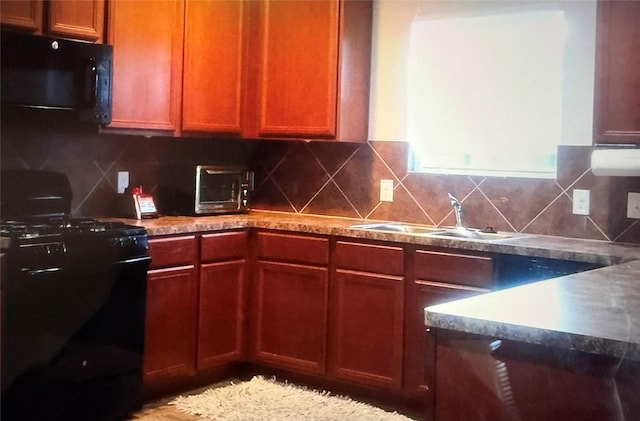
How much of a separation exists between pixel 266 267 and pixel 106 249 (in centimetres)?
105

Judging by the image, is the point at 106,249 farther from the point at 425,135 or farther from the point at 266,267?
the point at 425,135

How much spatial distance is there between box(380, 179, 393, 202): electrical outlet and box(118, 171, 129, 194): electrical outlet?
55.1 inches

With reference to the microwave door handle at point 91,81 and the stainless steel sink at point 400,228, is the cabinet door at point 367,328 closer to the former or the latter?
the stainless steel sink at point 400,228

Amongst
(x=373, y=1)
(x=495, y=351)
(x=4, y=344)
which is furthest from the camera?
(x=373, y=1)

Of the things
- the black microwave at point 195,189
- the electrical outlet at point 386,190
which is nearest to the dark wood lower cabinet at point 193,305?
the black microwave at point 195,189

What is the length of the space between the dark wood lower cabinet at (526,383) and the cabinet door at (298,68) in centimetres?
262

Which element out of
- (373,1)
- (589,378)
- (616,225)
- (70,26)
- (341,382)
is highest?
(373,1)

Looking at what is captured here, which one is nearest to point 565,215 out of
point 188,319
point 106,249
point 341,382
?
point 341,382

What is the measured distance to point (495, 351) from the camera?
64.8 inches

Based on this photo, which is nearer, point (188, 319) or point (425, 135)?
point (188, 319)

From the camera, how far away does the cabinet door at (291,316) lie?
13.1 ft

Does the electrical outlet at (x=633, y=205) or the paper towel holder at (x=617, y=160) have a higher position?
the paper towel holder at (x=617, y=160)

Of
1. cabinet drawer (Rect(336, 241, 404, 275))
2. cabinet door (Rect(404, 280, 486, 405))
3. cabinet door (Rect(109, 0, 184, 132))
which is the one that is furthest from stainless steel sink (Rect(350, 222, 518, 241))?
cabinet door (Rect(109, 0, 184, 132))

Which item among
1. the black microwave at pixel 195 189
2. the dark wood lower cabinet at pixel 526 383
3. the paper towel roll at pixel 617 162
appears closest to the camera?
the dark wood lower cabinet at pixel 526 383
